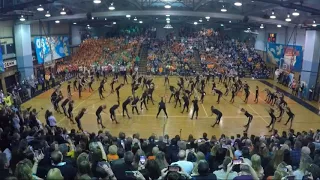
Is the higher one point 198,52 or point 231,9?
point 231,9

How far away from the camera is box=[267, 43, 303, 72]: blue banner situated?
102ft

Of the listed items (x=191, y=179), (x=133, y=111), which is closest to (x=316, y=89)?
(x=133, y=111)

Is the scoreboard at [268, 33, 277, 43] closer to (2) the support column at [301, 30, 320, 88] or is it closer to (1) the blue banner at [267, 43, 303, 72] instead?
(1) the blue banner at [267, 43, 303, 72]

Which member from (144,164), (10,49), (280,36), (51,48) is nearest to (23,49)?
(10,49)

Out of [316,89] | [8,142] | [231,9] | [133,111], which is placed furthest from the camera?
[231,9]

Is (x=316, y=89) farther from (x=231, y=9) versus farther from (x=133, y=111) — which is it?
(x=133, y=111)

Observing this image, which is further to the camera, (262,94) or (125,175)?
(262,94)

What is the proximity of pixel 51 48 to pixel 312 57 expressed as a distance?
1077 inches

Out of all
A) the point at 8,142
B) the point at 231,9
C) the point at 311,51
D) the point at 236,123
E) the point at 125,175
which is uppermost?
the point at 231,9

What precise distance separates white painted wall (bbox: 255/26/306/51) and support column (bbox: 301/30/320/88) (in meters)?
1.71

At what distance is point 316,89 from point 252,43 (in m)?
23.6

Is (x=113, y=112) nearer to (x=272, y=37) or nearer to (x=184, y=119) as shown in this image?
(x=184, y=119)

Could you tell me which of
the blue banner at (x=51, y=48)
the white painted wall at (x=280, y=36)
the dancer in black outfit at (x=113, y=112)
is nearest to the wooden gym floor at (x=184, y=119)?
the dancer in black outfit at (x=113, y=112)

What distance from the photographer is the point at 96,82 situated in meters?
32.4
